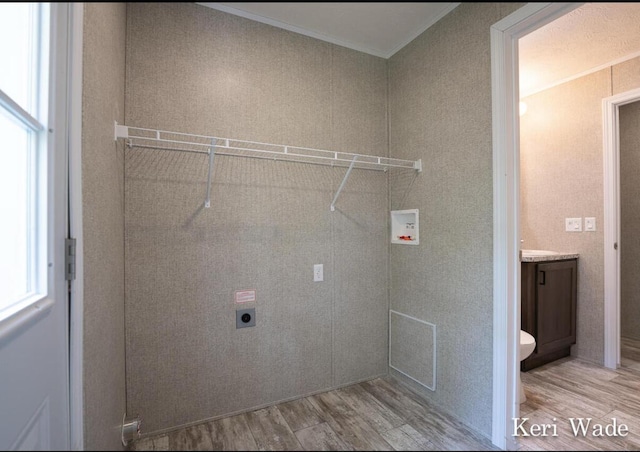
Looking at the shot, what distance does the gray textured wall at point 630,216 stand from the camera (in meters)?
2.76

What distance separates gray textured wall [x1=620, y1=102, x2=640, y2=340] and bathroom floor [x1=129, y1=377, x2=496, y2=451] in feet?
12.0

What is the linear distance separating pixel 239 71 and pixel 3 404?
1.44m

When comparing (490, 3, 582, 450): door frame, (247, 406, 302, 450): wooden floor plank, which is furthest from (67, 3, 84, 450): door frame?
(490, 3, 582, 450): door frame

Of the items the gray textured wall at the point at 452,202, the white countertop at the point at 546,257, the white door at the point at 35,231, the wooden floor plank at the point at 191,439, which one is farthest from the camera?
the white countertop at the point at 546,257

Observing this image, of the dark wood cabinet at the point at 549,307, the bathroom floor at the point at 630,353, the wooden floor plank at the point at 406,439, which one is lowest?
the bathroom floor at the point at 630,353

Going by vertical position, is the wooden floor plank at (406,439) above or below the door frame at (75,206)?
below

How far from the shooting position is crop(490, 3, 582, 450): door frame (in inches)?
47.9

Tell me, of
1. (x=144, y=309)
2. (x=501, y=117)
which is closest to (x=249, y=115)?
(x=144, y=309)

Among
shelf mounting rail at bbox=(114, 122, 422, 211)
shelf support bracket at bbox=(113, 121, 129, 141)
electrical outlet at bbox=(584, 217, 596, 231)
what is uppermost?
shelf mounting rail at bbox=(114, 122, 422, 211)

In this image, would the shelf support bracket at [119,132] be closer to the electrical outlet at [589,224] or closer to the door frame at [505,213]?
the door frame at [505,213]

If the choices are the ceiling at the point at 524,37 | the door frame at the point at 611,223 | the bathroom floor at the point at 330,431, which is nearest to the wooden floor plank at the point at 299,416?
the bathroom floor at the point at 330,431

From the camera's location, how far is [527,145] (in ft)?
9.30

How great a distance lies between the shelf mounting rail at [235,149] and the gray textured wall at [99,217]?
320mm

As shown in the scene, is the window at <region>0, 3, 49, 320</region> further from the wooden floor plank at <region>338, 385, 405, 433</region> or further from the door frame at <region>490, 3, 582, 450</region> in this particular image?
the door frame at <region>490, 3, 582, 450</region>
